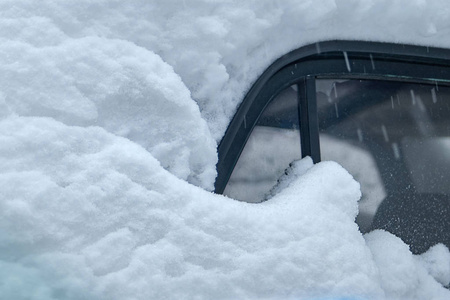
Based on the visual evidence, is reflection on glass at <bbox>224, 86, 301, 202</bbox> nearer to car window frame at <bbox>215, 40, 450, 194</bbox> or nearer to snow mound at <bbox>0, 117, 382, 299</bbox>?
car window frame at <bbox>215, 40, 450, 194</bbox>

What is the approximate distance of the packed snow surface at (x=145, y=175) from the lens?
46.6 inches

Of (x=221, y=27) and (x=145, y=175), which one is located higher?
(x=221, y=27)

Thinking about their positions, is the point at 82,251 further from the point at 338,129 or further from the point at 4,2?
the point at 338,129

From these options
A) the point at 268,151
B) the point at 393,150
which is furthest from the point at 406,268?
the point at 268,151

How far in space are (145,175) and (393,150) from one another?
1034 millimetres

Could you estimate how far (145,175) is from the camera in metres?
1.29

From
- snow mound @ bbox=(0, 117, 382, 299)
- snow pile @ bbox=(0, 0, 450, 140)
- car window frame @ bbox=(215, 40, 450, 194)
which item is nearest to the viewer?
snow mound @ bbox=(0, 117, 382, 299)

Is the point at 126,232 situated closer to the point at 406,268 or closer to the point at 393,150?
the point at 406,268

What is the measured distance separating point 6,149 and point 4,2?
0.37 meters

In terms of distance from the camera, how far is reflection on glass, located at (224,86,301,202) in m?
1.74

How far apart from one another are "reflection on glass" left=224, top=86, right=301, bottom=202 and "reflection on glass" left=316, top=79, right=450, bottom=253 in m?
0.11

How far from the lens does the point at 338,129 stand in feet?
6.28

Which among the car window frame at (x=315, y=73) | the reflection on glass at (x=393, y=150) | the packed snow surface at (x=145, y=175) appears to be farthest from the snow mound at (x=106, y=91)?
the reflection on glass at (x=393, y=150)

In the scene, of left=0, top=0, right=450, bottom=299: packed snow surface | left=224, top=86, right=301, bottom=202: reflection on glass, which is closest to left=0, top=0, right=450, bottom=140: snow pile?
left=0, top=0, right=450, bottom=299: packed snow surface
